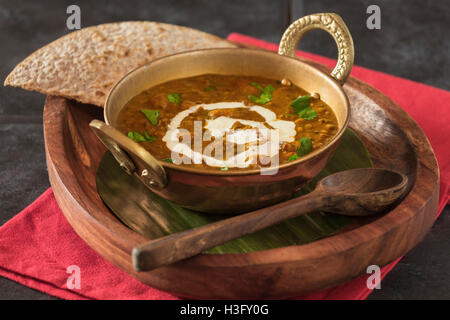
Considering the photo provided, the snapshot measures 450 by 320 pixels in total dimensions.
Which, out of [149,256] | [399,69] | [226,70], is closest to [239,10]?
[399,69]

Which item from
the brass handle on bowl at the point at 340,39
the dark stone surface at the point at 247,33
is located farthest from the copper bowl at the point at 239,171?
the dark stone surface at the point at 247,33

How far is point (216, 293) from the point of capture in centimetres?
181

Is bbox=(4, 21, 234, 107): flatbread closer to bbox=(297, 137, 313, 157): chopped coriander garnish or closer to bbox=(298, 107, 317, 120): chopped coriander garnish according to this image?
bbox=(298, 107, 317, 120): chopped coriander garnish

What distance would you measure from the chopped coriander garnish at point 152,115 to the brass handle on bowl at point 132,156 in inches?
10.7

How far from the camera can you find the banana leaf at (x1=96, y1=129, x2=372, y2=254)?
6.57 ft

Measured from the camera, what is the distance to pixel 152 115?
229cm

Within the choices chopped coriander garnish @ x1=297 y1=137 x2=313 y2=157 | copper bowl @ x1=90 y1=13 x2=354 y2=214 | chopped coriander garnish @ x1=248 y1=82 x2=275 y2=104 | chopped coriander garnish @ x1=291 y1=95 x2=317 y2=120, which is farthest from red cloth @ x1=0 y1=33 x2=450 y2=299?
chopped coriander garnish @ x1=248 y1=82 x2=275 y2=104

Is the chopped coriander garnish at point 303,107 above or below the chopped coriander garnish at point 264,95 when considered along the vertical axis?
below

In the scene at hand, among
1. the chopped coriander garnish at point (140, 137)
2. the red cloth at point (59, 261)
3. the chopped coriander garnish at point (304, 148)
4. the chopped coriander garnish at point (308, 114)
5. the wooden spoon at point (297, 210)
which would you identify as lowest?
the red cloth at point (59, 261)

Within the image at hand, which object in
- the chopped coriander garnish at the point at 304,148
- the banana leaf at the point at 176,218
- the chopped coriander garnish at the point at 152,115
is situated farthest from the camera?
the chopped coriander garnish at the point at 152,115

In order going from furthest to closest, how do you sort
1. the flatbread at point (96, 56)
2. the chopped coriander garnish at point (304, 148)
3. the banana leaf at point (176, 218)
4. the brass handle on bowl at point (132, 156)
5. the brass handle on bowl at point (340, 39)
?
1. the flatbread at point (96, 56)
2. the brass handle on bowl at point (340, 39)
3. the chopped coriander garnish at point (304, 148)
4. the banana leaf at point (176, 218)
5. the brass handle on bowl at point (132, 156)

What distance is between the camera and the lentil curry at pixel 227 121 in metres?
2.09

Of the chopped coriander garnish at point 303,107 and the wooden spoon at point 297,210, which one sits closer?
the wooden spoon at point 297,210

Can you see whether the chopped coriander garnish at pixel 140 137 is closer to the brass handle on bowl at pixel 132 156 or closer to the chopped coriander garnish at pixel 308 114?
the brass handle on bowl at pixel 132 156
